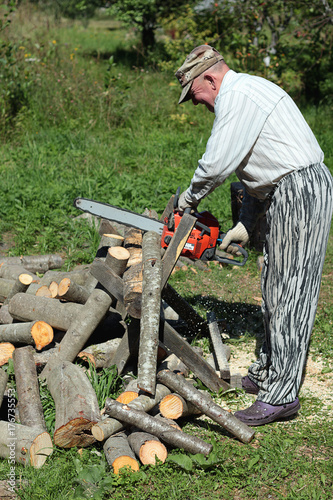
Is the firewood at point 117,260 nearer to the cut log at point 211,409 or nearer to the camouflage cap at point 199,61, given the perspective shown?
the cut log at point 211,409

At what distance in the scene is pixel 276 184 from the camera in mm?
3148

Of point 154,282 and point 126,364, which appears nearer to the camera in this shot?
point 154,282

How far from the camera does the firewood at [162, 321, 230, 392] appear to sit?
11.4 feet

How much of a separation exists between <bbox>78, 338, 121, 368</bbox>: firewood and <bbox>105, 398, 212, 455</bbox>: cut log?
741 millimetres

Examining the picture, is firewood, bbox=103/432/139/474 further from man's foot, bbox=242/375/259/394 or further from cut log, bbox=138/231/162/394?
man's foot, bbox=242/375/259/394

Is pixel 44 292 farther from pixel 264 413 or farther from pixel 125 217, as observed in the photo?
pixel 264 413

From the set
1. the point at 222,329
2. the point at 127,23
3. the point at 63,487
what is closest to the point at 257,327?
the point at 222,329

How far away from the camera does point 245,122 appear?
2.97 meters

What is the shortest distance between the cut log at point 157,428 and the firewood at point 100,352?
741mm

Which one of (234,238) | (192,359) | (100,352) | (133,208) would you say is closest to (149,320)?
(192,359)

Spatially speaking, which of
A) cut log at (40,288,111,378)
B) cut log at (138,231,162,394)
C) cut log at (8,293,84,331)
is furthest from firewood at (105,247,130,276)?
cut log at (8,293,84,331)

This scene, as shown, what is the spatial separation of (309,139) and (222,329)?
2050 mm

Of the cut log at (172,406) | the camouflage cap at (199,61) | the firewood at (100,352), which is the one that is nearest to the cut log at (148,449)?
the cut log at (172,406)

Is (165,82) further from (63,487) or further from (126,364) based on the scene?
(63,487)
